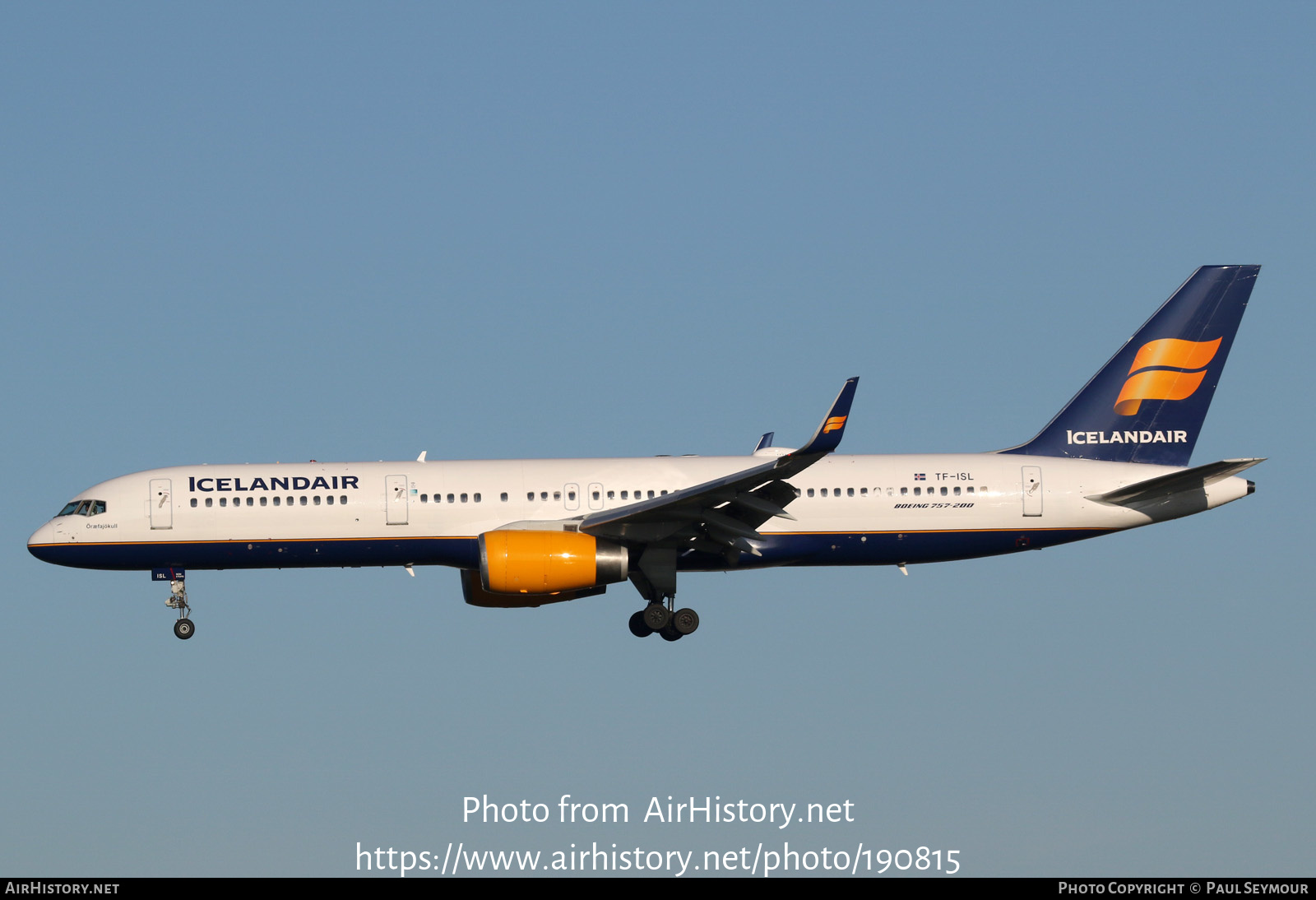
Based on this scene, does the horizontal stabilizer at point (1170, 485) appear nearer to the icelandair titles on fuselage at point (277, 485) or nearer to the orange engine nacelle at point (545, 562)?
the orange engine nacelle at point (545, 562)

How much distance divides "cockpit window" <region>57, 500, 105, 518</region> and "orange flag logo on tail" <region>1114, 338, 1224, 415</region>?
2422cm

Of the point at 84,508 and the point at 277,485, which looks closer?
the point at 277,485

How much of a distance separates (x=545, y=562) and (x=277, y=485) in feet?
23.0

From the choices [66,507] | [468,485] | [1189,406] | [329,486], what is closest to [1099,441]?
[1189,406]

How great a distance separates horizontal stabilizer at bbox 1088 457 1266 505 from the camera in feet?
110

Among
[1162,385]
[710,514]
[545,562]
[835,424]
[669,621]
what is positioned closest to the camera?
[835,424]

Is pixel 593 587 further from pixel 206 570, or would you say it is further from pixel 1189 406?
pixel 1189 406

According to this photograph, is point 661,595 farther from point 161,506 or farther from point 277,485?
point 161,506

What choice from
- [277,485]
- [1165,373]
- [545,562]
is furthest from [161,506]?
[1165,373]

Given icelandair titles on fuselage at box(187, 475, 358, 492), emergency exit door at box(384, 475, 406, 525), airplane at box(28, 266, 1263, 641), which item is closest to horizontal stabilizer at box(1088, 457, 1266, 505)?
airplane at box(28, 266, 1263, 641)

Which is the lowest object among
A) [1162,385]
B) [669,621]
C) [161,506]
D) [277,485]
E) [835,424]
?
[669,621]

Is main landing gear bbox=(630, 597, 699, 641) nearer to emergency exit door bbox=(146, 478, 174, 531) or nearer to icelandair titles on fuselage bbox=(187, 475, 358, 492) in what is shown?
icelandair titles on fuselage bbox=(187, 475, 358, 492)

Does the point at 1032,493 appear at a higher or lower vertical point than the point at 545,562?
higher

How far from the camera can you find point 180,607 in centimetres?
3469
